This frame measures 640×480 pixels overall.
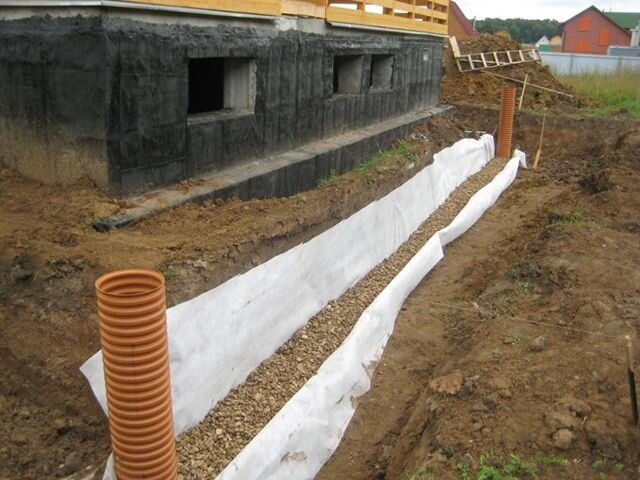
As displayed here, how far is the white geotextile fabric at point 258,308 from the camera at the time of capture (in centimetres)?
Answer: 434

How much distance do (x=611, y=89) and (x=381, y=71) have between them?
35.2 ft

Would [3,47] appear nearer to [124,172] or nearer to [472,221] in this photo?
[124,172]

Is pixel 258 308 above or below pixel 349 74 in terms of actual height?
below

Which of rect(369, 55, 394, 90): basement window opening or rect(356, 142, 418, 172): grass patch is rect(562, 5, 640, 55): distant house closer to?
rect(369, 55, 394, 90): basement window opening

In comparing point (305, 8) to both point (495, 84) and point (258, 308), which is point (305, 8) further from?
point (495, 84)

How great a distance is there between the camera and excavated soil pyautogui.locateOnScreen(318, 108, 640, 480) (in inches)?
161

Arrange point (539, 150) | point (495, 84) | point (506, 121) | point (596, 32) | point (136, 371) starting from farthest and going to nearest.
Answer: point (596, 32)
point (495, 84)
point (539, 150)
point (506, 121)
point (136, 371)

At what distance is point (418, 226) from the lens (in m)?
9.55

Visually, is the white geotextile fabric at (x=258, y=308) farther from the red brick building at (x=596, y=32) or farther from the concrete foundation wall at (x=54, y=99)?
the red brick building at (x=596, y=32)

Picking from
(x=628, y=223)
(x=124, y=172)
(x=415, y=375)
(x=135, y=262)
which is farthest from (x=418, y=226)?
(x=135, y=262)

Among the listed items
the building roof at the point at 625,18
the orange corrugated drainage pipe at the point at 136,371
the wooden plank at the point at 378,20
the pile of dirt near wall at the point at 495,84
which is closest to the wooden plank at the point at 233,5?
the wooden plank at the point at 378,20

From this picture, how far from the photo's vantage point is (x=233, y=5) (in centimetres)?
675

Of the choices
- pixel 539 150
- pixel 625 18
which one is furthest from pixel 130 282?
pixel 625 18

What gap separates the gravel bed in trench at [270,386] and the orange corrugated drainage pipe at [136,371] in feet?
1.94
